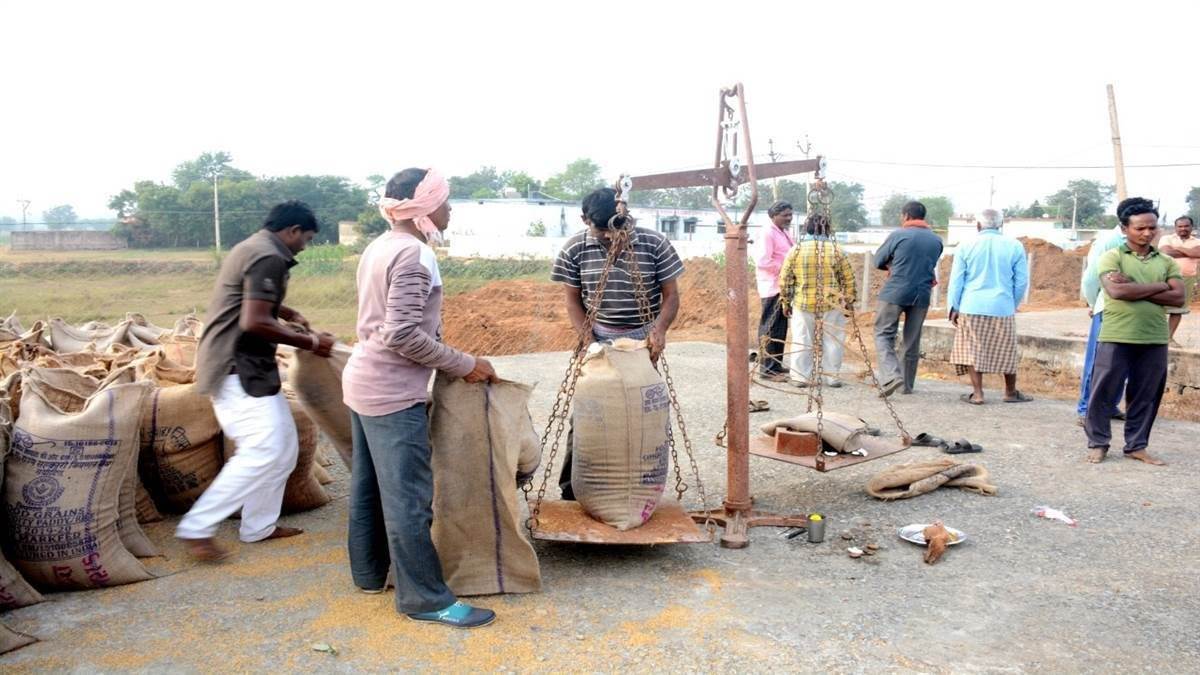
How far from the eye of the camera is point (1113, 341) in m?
5.75

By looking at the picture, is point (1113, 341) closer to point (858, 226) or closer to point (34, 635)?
point (34, 635)

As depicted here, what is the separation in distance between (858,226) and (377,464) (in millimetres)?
59201

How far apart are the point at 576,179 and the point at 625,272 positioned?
67743mm

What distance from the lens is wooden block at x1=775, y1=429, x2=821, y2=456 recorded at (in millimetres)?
5020

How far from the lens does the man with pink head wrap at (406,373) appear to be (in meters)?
3.29

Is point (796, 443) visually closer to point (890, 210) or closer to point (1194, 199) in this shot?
point (890, 210)

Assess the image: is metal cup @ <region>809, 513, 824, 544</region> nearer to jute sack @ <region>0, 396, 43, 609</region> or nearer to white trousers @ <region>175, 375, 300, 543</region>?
white trousers @ <region>175, 375, 300, 543</region>

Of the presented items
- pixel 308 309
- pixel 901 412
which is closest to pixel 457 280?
pixel 308 309

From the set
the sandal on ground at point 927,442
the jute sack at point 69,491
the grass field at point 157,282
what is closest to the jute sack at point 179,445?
the jute sack at point 69,491

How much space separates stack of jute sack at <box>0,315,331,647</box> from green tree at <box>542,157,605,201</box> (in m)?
62.2

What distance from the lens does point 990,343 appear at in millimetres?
7785

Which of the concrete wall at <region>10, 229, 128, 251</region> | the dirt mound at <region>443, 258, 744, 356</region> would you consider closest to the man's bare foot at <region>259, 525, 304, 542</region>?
the dirt mound at <region>443, 258, 744, 356</region>

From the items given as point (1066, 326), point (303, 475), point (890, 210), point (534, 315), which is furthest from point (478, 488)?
point (890, 210)

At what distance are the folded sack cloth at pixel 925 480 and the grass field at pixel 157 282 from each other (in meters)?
14.9
